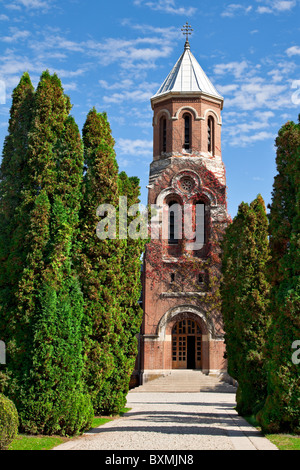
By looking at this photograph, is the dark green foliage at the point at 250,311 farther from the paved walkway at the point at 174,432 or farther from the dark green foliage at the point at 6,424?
the dark green foliage at the point at 6,424

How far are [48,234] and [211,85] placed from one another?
27117 millimetres

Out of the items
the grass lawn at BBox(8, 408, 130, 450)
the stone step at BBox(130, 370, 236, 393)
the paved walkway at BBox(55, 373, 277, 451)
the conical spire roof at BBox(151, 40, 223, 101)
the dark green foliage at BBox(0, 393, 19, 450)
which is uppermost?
the conical spire roof at BBox(151, 40, 223, 101)

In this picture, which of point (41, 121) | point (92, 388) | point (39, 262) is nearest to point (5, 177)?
point (41, 121)

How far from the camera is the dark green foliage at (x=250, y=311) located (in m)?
14.0

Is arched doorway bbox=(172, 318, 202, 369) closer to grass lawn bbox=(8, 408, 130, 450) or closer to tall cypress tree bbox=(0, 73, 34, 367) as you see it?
tall cypress tree bbox=(0, 73, 34, 367)

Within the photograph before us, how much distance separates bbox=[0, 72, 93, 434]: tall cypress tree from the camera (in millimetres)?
9555

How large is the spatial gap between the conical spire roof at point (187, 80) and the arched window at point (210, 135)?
1719mm

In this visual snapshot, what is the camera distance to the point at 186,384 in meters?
27.5

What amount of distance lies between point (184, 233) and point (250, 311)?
16.8 meters

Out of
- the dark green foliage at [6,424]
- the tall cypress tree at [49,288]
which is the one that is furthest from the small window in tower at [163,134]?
the dark green foliage at [6,424]

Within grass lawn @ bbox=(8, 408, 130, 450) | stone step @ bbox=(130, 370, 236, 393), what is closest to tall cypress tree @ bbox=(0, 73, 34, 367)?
grass lawn @ bbox=(8, 408, 130, 450)

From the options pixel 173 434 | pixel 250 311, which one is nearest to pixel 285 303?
pixel 173 434

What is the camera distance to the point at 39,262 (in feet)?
33.5

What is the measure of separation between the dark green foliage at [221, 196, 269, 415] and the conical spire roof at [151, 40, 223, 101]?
1880cm
